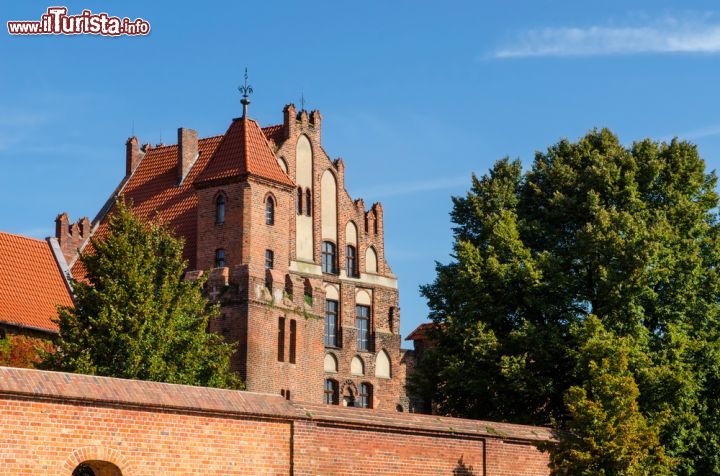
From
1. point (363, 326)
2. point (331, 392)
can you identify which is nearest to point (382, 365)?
point (363, 326)

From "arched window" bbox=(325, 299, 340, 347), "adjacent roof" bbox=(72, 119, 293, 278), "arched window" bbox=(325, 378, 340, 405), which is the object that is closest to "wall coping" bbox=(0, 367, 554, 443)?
"adjacent roof" bbox=(72, 119, 293, 278)

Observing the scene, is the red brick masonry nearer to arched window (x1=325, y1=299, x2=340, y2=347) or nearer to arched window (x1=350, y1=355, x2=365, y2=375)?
arched window (x1=325, y1=299, x2=340, y2=347)

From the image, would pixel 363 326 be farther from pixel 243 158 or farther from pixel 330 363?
pixel 243 158

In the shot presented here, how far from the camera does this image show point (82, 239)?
48.2 m

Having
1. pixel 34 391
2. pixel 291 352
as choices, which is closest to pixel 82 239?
pixel 291 352

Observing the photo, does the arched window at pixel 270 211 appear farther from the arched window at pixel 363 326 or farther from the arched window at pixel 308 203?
the arched window at pixel 363 326

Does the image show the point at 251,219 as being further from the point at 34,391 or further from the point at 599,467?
the point at 34,391

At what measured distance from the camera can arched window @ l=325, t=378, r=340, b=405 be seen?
48.4 metres

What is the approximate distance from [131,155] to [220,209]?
458 inches

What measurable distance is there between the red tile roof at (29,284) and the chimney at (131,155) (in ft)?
27.9

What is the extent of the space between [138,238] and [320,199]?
57.0 feet

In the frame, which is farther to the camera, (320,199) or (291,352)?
(320,199)

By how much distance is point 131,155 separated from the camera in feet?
173

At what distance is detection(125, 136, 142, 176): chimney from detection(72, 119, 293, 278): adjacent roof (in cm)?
28
